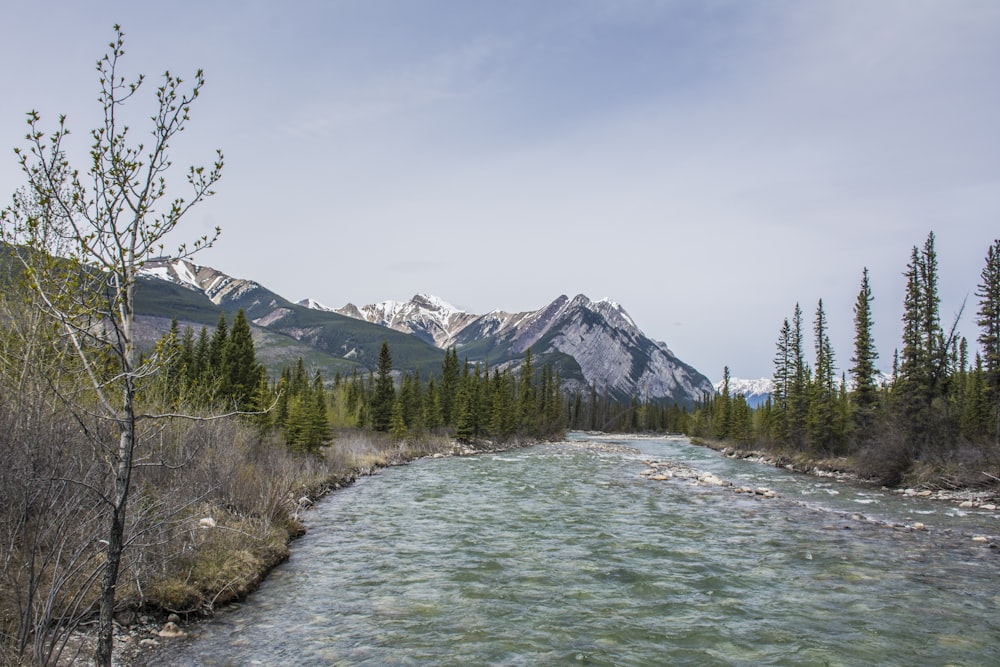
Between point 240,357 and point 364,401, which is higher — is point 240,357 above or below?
above

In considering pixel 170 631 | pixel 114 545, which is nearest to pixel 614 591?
pixel 170 631

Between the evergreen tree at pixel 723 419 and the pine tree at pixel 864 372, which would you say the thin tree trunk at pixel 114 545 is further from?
the evergreen tree at pixel 723 419

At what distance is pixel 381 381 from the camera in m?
69.1

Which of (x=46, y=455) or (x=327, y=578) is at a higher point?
(x=46, y=455)

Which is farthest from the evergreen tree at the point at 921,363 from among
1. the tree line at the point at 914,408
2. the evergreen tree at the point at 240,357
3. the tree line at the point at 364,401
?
the evergreen tree at the point at 240,357

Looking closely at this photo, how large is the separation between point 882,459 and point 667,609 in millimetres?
32673

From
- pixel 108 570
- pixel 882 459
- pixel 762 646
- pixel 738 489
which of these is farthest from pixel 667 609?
pixel 882 459

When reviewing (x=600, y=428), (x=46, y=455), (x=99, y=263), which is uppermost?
(x=99, y=263)

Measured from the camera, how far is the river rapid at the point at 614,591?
366 inches

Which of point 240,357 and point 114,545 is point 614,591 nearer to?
point 114,545

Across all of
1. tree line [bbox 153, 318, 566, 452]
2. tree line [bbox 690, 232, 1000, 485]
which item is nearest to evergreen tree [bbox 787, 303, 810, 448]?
tree line [bbox 690, 232, 1000, 485]

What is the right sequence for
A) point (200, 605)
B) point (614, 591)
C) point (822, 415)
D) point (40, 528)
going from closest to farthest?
point (40, 528)
point (200, 605)
point (614, 591)
point (822, 415)

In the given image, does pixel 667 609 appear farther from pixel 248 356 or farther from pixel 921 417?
pixel 248 356

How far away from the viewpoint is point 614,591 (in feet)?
41.0
